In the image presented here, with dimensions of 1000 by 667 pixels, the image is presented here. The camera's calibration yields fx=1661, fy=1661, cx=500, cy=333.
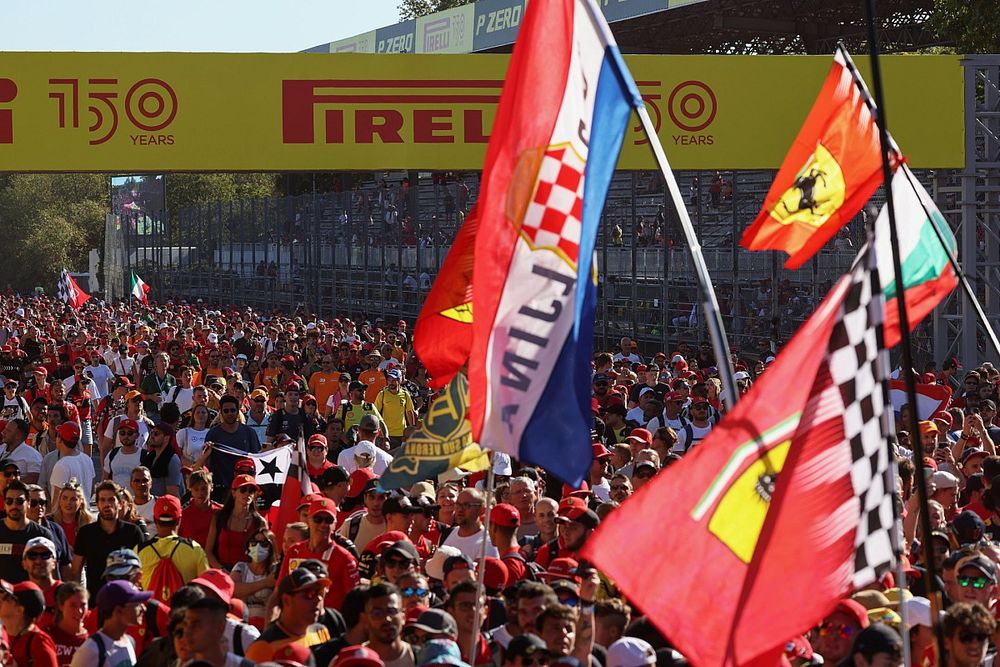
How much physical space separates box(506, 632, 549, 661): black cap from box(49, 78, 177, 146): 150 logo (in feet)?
53.8

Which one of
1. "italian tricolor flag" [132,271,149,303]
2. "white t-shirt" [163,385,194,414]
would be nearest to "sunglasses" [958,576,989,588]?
"white t-shirt" [163,385,194,414]

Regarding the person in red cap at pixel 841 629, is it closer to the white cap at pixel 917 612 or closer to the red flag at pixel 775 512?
the white cap at pixel 917 612

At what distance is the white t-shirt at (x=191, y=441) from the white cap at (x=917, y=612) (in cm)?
755

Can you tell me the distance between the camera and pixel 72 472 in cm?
1179

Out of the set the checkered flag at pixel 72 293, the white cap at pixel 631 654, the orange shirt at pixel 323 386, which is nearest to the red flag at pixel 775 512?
the white cap at pixel 631 654

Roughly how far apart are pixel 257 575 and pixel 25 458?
12.6 feet

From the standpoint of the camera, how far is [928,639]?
22.2 feet

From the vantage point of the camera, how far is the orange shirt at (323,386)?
709 inches

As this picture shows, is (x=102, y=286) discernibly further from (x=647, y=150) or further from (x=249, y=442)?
(x=249, y=442)

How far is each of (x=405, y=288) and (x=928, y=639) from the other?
26410mm

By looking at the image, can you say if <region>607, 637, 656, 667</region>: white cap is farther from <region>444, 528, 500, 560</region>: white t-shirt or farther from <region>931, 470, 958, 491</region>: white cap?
<region>931, 470, 958, 491</region>: white cap

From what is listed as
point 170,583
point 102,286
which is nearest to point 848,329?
point 170,583

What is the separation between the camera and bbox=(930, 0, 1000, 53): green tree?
31.2 metres

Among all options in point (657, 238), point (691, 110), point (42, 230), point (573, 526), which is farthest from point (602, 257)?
point (42, 230)
